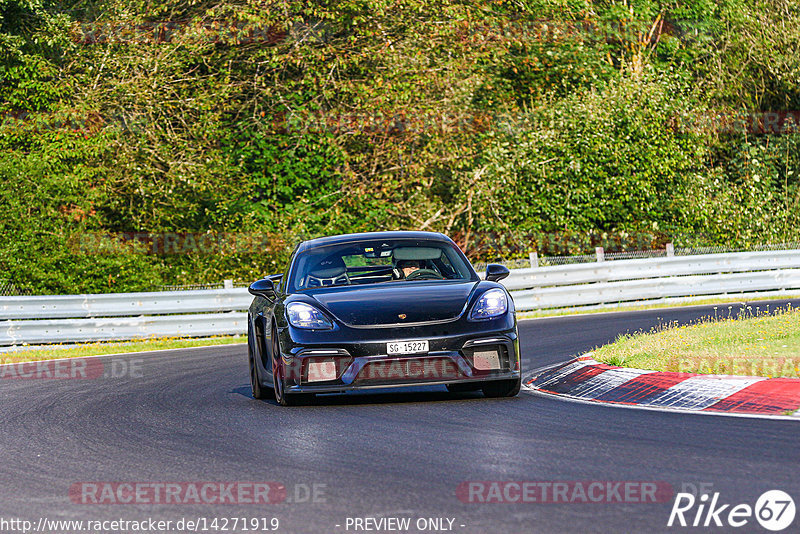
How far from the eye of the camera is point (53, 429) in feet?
31.7

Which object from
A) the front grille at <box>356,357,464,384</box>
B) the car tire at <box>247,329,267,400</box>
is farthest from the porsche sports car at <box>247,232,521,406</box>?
the car tire at <box>247,329,267,400</box>

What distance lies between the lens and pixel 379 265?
11430 mm

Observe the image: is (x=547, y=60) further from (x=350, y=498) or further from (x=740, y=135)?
(x=350, y=498)

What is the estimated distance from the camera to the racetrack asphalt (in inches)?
229

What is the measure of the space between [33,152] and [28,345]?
6.90 m

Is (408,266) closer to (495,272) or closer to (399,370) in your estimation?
(495,272)

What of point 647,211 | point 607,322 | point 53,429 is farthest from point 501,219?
point 53,429

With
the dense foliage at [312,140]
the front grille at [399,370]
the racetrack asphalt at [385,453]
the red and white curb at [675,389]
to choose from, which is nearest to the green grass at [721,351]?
the red and white curb at [675,389]

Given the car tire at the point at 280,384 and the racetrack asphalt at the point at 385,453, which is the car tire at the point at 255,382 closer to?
the racetrack asphalt at the point at 385,453

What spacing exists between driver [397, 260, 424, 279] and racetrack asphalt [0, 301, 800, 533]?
113 cm

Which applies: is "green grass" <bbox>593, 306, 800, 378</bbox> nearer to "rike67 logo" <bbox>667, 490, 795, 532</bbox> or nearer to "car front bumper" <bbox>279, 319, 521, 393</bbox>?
"car front bumper" <bbox>279, 319, 521, 393</bbox>

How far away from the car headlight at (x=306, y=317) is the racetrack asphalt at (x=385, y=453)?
720 mm

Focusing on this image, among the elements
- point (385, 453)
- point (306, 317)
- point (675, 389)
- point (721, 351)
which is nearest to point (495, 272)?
point (306, 317)

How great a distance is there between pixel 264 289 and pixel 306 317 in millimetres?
1055
